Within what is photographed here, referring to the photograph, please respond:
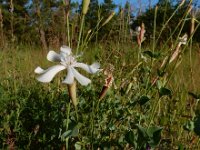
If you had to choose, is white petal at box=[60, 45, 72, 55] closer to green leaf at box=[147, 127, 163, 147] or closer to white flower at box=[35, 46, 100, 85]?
white flower at box=[35, 46, 100, 85]

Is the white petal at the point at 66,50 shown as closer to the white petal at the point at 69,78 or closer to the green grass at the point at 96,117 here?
the white petal at the point at 69,78

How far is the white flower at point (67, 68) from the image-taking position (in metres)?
0.87

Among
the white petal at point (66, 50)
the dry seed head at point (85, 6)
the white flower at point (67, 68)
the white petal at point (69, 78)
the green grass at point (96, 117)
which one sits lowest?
the green grass at point (96, 117)

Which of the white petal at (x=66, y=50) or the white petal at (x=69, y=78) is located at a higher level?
the white petal at (x=66, y=50)

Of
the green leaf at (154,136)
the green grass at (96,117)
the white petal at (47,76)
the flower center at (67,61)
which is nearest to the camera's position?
the white petal at (47,76)

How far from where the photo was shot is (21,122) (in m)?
1.90

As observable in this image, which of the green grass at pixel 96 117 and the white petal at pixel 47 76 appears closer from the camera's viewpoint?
the white petal at pixel 47 76

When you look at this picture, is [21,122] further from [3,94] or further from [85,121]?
[85,121]

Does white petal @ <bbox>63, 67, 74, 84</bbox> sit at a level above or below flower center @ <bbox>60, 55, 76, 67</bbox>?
below

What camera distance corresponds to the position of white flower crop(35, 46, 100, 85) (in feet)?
2.87

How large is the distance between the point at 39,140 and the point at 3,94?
1.43ft

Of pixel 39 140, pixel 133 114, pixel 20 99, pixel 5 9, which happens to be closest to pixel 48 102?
pixel 20 99

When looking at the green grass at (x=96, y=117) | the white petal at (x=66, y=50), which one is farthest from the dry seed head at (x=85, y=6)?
the green grass at (x=96, y=117)

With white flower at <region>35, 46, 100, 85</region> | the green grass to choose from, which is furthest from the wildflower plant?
the green grass
